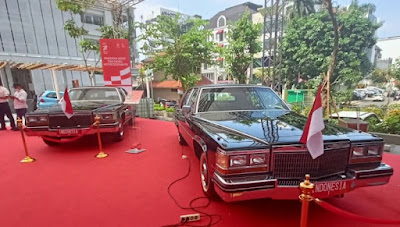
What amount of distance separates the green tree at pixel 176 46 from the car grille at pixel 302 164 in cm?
1029

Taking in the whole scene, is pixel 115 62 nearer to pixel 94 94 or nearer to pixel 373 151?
pixel 94 94

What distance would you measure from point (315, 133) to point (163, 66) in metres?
11.2

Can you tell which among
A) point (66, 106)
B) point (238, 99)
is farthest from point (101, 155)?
point (238, 99)

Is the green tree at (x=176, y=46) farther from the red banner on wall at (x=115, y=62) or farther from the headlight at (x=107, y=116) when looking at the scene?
the headlight at (x=107, y=116)

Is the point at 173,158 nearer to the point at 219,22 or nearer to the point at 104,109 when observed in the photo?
the point at 104,109

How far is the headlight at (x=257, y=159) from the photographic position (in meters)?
2.03

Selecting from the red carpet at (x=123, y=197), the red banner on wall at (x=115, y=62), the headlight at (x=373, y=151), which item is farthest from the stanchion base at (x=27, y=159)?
the headlight at (x=373, y=151)

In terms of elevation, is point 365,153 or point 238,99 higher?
point 238,99

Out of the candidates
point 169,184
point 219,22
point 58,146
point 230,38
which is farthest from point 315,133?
point 219,22

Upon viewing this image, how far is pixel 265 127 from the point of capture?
98.2 inches

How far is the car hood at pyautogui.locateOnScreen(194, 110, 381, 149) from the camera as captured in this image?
218 centimetres

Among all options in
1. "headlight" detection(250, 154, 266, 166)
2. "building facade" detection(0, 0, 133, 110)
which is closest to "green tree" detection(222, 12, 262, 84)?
"building facade" detection(0, 0, 133, 110)

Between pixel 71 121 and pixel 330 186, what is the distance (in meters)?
4.70

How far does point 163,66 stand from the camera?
12172mm
